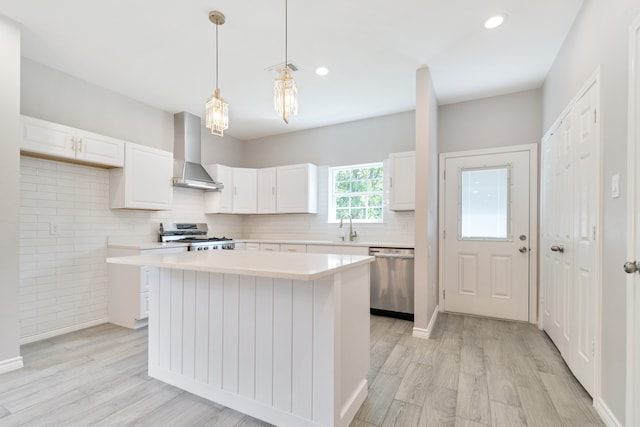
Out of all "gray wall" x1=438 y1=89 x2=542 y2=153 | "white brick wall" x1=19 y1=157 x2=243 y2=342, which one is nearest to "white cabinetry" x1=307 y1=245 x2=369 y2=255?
"gray wall" x1=438 y1=89 x2=542 y2=153

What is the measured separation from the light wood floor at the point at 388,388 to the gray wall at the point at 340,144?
2.65m

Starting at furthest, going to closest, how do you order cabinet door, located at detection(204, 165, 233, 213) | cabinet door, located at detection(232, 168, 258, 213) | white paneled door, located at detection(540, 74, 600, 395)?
cabinet door, located at detection(232, 168, 258, 213) → cabinet door, located at detection(204, 165, 233, 213) → white paneled door, located at detection(540, 74, 600, 395)

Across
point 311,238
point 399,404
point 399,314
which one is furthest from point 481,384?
point 311,238

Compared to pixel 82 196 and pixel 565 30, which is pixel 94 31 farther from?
pixel 565 30

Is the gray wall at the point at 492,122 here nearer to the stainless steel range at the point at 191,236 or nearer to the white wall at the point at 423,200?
the white wall at the point at 423,200

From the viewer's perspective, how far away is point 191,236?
14.4 ft

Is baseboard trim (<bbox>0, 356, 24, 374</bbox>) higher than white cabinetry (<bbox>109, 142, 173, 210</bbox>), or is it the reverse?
white cabinetry (<bbox>109, 142, 173, 210</bbox>)

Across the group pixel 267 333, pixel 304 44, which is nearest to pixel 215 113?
pixel 304 44

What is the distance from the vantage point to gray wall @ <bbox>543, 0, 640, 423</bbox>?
153 centimetres

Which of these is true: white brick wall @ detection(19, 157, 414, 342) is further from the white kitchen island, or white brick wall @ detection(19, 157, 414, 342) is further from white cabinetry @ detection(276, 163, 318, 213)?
the white kitchen island

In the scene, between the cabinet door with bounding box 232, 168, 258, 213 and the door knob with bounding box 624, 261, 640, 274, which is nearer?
the door knob with bounding box 624, 261, 640, 274

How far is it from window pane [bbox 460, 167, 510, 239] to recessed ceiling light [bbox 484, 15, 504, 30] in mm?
1716

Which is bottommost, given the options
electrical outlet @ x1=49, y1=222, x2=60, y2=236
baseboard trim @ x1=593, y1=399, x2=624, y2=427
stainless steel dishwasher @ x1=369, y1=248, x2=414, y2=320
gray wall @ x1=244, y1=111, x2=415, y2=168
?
baseboard trim @ x1=593, y1=399, x2=624, y2=427

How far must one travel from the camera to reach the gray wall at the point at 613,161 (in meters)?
1.53
